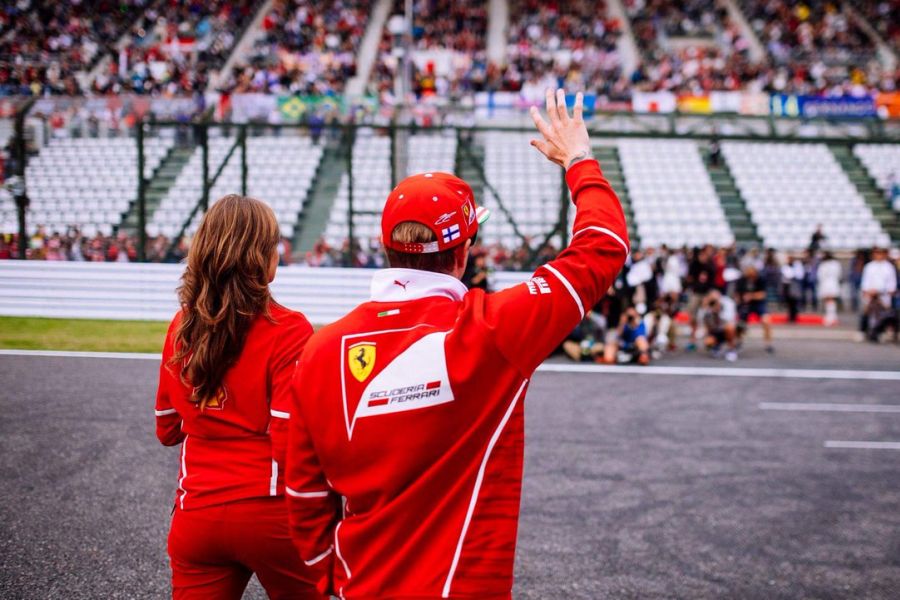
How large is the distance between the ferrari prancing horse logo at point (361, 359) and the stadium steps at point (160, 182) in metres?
11.1

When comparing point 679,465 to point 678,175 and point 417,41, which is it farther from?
point 417,41

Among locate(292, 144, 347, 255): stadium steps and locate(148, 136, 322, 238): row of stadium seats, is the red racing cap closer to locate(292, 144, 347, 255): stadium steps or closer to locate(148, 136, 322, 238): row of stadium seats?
locate(292, 144, 347, 255): stadium steps

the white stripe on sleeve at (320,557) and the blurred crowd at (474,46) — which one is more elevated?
the blurred crowd at (474,46)

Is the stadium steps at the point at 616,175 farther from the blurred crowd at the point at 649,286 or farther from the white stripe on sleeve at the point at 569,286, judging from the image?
the white stripe on sleeve at the point at 569,286

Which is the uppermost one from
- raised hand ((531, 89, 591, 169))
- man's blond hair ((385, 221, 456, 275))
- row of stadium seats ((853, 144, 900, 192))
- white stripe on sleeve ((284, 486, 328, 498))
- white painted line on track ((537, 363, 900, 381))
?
row of stadium seats ((853, 144, 900, 192))

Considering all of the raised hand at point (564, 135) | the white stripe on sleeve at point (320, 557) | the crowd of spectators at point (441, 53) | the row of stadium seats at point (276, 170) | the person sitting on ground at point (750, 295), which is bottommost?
the person sitting on ground at point (750, 295)

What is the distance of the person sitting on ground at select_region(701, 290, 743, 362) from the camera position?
12445 millimetres

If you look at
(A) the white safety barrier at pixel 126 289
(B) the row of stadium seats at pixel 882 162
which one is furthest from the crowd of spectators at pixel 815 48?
(A) the white safety barrier at pixel 126 289

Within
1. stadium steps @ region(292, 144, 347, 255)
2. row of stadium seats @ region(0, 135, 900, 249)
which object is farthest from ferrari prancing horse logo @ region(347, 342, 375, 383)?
stadium steps @ region(292, 144, 347, 255)

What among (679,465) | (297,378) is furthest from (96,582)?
(679,465)

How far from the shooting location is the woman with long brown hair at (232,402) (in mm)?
2373

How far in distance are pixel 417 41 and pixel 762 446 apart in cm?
2462

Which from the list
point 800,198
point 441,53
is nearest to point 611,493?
point 800,198

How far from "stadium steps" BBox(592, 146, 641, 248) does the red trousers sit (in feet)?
54.0
